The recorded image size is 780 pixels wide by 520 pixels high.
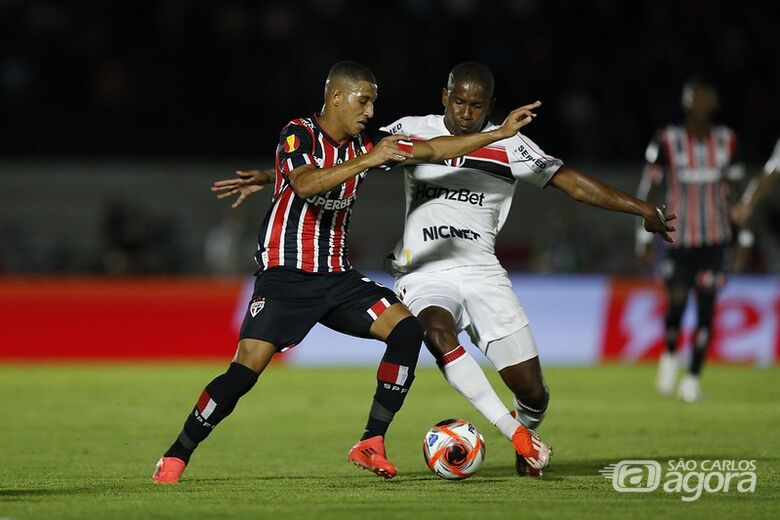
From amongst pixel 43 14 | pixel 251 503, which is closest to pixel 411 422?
pixel 251 503

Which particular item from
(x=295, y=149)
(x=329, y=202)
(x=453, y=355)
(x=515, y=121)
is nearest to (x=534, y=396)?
(x=453, y=355)

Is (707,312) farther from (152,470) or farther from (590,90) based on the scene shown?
(590,90)

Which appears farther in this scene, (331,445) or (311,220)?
(331,445)

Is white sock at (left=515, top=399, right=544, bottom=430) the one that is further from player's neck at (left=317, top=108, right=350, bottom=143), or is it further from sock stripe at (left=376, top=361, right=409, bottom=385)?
player's neck at (left=317, top=108, right=350, bottom=143)

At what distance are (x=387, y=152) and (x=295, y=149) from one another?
1.95 ft

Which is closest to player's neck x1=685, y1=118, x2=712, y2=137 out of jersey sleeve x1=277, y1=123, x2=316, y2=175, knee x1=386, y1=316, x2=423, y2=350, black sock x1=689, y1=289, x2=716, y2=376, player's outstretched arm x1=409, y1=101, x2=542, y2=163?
black sock x1=689, y1=289, x2=716, y2=376

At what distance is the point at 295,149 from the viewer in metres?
6.55

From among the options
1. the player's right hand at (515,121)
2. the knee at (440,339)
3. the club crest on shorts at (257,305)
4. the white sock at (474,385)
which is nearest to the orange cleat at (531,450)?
the white sock at (474,385)

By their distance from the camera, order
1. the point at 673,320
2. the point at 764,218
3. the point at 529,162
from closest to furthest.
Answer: the point at 529,162
the point at 673,320
the point at 764,218

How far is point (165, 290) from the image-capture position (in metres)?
15.4

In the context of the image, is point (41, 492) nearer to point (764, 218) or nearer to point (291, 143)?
point (291, 143)

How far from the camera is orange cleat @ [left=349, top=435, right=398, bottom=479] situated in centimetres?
650

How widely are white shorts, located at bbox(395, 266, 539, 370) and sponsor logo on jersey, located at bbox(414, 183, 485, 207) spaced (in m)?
0.39

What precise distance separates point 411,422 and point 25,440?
2.85m
